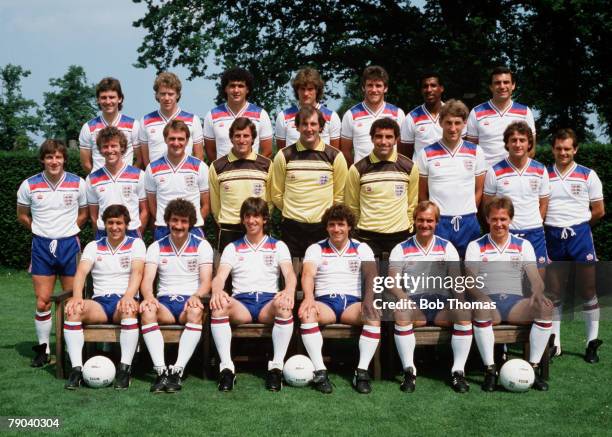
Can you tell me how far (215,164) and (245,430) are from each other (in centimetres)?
238

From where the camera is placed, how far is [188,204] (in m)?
5.06

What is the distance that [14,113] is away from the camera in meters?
43.9

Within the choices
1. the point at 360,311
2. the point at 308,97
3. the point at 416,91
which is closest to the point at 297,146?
the point at 308,97

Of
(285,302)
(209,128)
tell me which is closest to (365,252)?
(285,302)

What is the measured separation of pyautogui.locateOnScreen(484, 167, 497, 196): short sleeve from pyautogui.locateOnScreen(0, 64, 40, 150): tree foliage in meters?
36.7

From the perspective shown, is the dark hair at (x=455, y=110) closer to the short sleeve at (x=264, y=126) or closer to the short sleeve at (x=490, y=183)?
the short sleeve at (x=490, y=183)

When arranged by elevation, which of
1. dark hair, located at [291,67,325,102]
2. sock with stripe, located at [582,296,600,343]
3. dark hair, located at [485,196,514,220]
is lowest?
sock with stripe, located at [582,296,600,343]

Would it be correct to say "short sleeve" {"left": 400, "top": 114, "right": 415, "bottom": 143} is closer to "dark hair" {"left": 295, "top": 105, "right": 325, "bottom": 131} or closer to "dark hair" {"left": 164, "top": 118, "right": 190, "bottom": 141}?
"dark hair" {"left": 295, "top": 105, "right": 325, "bottom": 131}

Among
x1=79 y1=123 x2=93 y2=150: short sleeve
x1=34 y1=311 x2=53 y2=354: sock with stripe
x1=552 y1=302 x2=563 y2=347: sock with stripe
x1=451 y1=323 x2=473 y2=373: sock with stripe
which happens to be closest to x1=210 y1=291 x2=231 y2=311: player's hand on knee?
x1=451 y1=323 x2=473 y2=373: sock with stripe

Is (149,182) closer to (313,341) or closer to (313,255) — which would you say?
(313,255)

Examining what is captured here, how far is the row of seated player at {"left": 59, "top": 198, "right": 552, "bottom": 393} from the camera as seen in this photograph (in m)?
4.86

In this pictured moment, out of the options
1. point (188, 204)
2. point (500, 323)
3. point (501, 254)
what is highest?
point (188, 204)

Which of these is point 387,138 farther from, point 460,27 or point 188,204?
point 460,27

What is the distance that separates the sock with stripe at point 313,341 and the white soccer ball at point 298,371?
0.05 metres
